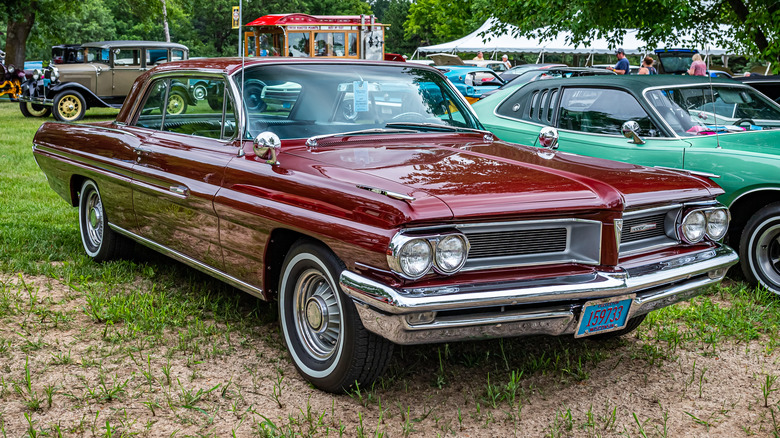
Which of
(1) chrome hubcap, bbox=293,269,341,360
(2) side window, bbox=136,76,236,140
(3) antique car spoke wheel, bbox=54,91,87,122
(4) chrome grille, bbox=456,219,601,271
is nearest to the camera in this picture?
(4) chrome grille, bbox=456,219,601,271

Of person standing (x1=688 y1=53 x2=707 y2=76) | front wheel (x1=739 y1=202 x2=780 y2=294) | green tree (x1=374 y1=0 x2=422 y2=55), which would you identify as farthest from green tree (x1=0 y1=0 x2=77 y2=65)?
green tree (x1=374 y1=0 x2=422 y2=55)

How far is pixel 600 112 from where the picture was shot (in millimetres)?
6375

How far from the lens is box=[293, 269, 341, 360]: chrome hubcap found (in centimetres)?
344

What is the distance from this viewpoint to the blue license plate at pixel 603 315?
10.4 feet

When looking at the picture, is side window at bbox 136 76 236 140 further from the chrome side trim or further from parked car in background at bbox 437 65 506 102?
parked car in background at bbox 437 65 506 102

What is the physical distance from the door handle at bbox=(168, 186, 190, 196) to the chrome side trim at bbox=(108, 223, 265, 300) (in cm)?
38

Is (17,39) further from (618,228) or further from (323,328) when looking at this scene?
(618,228)

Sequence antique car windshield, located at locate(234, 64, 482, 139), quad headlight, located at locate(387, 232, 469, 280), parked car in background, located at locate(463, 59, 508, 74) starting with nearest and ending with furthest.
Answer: quad headlight, located at locate(387, 232, 469, 280), antique car windshield, located at locate(234, 64, 482, 139), parked car in background, located at locate(463, 59, 508, 74)

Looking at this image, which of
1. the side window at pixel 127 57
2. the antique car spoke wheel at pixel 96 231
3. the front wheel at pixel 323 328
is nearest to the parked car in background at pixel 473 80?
the side window at pixel 127 57

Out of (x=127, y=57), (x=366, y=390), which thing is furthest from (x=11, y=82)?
(x=366, y=390)

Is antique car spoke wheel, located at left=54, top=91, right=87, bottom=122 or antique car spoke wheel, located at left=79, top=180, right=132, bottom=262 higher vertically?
antique car spoke wheel, located at left=54, top=91, right=87, bottom=122

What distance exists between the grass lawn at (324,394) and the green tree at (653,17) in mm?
5590

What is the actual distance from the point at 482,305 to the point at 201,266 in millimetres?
1922

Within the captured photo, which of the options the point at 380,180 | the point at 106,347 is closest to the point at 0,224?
the point at 106,347
